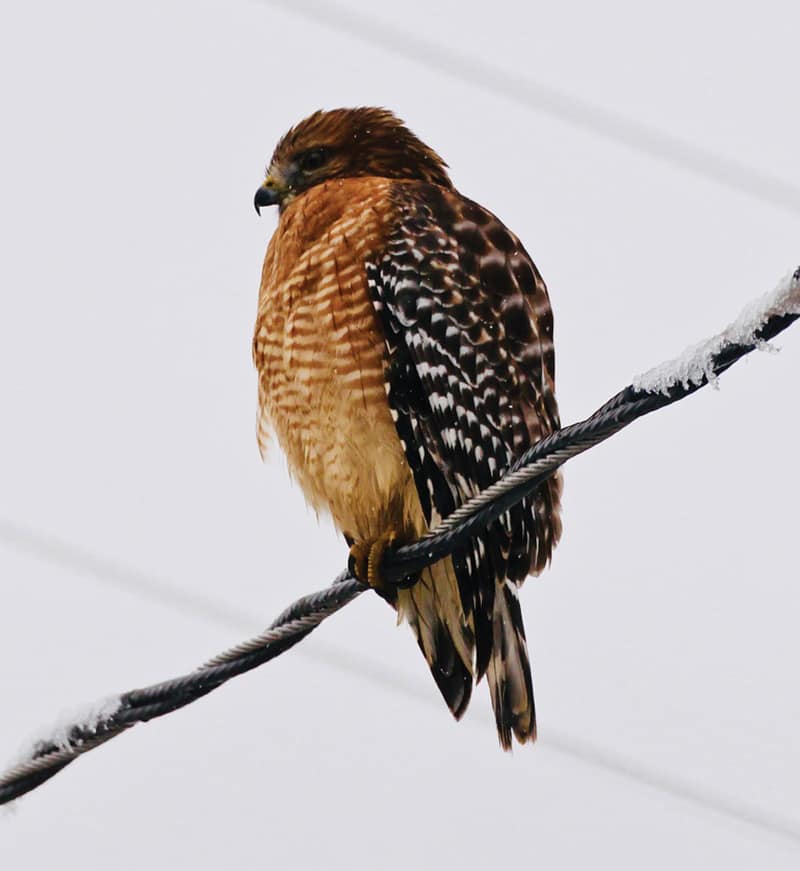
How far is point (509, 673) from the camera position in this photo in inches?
130

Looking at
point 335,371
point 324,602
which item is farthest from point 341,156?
point 324,602

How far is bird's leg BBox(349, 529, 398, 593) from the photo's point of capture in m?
3.08

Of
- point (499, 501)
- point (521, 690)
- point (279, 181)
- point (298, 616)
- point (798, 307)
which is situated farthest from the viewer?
point (279, 181)

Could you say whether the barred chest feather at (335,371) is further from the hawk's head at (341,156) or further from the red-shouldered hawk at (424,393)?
the hawk's head at (341,156)

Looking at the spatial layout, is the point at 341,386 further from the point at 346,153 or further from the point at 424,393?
the point at 346,153

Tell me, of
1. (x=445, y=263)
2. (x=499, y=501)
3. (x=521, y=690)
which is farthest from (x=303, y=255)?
(x=499, y=501)

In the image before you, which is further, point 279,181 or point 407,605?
point 279,181

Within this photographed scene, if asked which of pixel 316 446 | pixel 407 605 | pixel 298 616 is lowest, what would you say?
pixel 298 616

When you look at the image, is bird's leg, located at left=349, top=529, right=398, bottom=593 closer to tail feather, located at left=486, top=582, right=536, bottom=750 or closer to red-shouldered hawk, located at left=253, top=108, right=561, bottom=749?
red-shouldered hawk, located at left=253, top=108, right=561, bottom=749

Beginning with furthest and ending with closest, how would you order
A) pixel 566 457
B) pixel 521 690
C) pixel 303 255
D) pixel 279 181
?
pixel 279 181
pixel 303 255
pixel 521 690
pixel 566 457

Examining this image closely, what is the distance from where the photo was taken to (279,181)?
13.2ft

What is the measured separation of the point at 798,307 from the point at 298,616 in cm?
111

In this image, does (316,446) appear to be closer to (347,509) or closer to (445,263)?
(347,509)

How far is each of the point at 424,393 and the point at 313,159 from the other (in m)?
1.03
